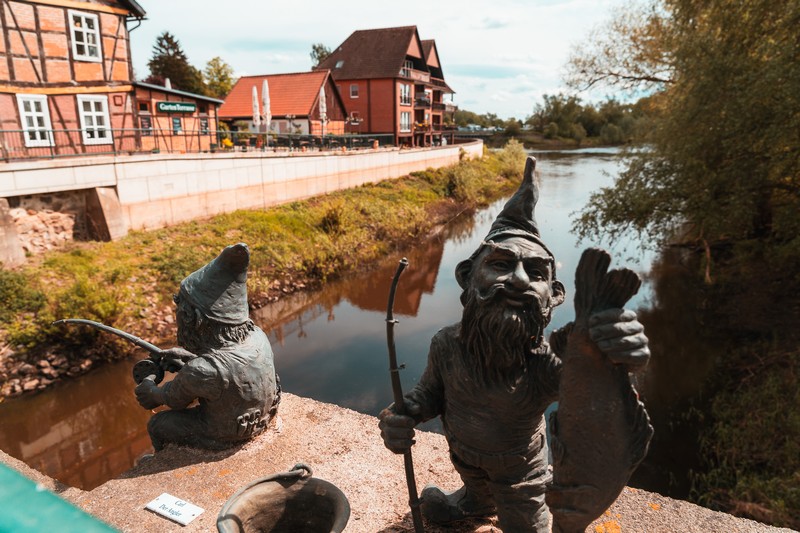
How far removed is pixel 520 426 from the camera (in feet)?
8.23

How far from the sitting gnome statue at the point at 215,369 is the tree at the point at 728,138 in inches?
296

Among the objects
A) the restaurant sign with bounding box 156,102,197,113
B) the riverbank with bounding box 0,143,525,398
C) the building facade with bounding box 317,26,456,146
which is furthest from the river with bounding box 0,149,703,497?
the building facade with bounding box 317,26,456,146

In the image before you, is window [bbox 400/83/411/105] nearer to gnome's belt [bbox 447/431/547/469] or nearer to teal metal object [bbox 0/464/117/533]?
gnome's belt [bbox 447/431/547/469]

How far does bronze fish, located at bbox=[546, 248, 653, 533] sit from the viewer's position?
5.11 ft

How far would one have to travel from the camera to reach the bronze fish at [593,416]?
1.56 metres

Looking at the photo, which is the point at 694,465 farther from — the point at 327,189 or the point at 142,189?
the point at 327,189

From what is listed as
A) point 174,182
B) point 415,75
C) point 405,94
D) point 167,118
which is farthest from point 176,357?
point 415,75

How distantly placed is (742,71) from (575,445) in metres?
8.60

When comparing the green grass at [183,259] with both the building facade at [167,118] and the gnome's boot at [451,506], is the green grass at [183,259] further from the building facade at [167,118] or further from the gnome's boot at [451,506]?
the gnome's boot at [451,506]

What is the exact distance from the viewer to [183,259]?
414 inches

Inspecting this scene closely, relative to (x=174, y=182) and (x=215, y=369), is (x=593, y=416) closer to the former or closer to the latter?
(x=215, y=369)

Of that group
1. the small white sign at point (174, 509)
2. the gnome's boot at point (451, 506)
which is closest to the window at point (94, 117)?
the small white sign at point (174, 509)

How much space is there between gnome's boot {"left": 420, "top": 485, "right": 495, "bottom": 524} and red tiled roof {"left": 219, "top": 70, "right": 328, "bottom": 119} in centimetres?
2238

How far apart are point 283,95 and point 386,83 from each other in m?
6.07
